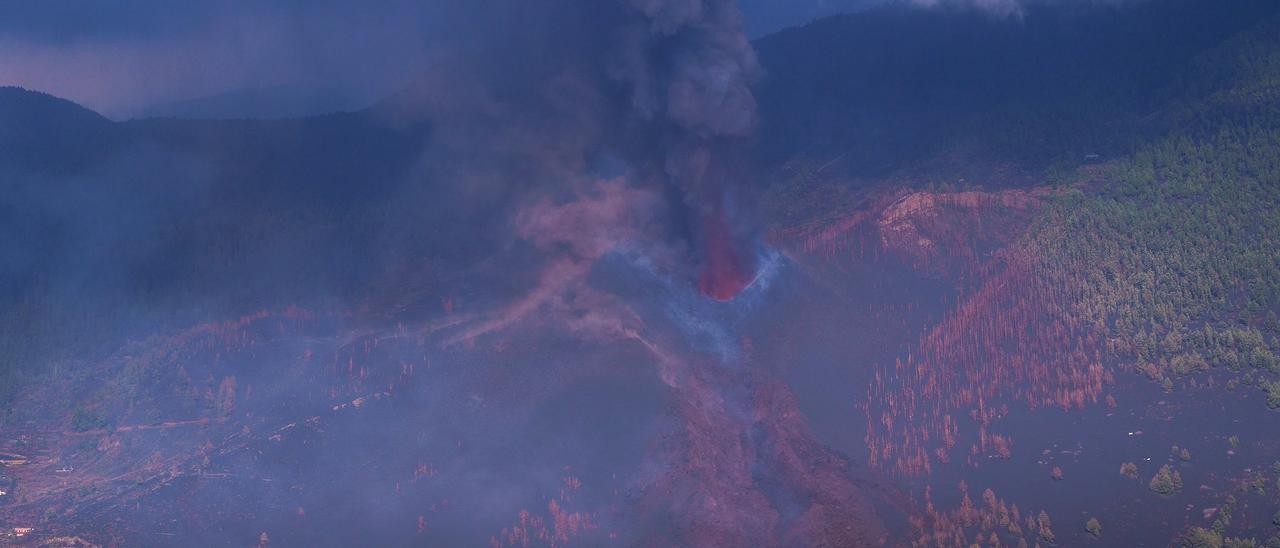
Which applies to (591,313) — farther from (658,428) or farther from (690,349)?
(658,428)

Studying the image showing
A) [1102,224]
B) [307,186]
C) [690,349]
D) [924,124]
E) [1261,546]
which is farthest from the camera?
[307,186]

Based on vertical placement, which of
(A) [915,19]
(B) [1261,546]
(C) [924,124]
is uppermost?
(A) [915,19]

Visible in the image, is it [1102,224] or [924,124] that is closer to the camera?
[1102,224]

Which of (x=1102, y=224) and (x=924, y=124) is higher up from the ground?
(x=924, y=124)

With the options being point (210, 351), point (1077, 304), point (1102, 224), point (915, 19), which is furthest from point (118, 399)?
point (915, 19)

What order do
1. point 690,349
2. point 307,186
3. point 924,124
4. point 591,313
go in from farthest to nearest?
point 307,186, point 924,124, point 591,313, point 690,349

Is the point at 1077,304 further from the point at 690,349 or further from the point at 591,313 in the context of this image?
the point at 591,313

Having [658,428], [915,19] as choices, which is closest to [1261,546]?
[658,428]
